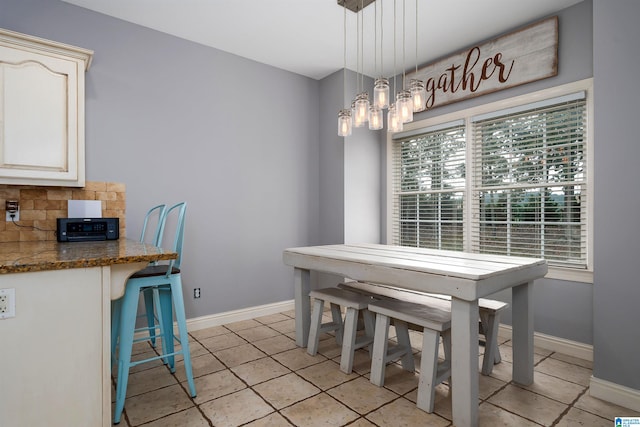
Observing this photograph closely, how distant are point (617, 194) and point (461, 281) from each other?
112cm

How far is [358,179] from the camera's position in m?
3.96

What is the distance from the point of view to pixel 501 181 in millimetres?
3123

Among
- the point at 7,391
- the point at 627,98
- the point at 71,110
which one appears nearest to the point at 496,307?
the point at 627,98

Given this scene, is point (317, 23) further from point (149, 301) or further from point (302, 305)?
point (149, 301)

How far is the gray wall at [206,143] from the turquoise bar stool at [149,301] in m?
0.10

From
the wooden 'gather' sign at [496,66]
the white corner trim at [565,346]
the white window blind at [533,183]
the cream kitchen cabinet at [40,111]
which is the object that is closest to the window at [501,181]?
the white window blind at [533,183]

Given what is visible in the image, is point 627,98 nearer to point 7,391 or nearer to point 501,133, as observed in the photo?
point 501,133

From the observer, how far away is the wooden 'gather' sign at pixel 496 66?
2777mm

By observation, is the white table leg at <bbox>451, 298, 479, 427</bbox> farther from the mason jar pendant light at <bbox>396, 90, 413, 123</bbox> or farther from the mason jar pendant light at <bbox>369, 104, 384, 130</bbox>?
the mason jar pendant light at <bbox>369, 104, 384, 130</bbox>

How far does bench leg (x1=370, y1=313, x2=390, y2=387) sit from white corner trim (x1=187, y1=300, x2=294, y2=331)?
173cm

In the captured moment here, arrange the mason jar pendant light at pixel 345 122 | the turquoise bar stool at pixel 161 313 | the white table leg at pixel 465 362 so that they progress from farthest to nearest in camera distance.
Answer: the mason jar pendant light at pixel 345 122, the turquoise bar stool at pixel 161 313, the white table leg at pixel 465 362

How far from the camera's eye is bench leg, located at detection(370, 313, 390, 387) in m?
2.18

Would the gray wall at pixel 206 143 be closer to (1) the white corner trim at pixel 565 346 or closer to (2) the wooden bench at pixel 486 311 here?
(2) the wooden bench at pixel 486 311

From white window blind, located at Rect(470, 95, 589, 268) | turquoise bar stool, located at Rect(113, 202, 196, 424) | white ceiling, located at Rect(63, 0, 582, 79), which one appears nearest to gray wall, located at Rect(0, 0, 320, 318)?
white ceiling, located at Rect(63, 0, 582, 79)
